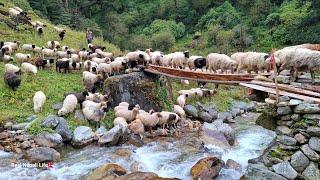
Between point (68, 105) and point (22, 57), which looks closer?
point (68, 105)

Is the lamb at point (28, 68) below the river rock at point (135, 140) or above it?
above

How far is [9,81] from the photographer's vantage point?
17.9 metres

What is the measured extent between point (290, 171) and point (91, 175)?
600 centimetres

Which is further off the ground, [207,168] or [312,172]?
[312,172]

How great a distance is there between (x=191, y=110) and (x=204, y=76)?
21.6 ft

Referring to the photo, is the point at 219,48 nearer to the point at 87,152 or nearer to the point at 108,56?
the point at 108,56

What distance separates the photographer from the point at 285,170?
361 inches

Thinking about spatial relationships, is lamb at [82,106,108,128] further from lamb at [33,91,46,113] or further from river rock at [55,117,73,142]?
lamb at [33,91,46,113]

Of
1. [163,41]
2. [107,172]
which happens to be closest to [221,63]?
[107,172]

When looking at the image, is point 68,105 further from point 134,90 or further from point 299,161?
point 299,161

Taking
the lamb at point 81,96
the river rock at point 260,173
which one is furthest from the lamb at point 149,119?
the river rock at point 260,173

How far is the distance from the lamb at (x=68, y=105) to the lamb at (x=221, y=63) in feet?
19.5

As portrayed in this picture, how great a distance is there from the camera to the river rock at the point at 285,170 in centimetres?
905

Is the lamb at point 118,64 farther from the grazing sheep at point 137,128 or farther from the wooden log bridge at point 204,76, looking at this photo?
the grazing sheep at point 137,128
